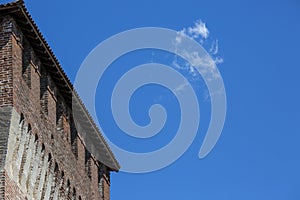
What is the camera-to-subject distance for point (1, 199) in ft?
76.6

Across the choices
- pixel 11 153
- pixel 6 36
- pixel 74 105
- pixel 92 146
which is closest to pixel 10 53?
pixel 6 36

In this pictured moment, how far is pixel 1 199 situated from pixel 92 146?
10060 millimetres

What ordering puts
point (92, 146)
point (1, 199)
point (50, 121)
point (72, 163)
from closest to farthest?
point (1, 199) → point (50, 121) → point (72, 163) → point (92, 146)

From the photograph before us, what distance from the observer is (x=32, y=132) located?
26125 mm

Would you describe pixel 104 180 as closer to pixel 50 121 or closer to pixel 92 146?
pixel 92 146

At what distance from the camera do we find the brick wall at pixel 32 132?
24656mm

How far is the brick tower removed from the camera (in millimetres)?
24703

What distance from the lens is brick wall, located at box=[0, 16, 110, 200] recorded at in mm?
24656

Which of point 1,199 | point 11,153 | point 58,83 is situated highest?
point 58,83

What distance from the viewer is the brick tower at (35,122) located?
24703mm

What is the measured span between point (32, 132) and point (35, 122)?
0.43 meters

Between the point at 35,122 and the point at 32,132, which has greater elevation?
the point at 35,122

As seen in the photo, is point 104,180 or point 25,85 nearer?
point 25,85

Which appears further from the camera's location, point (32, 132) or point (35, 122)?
point (35, 122)
